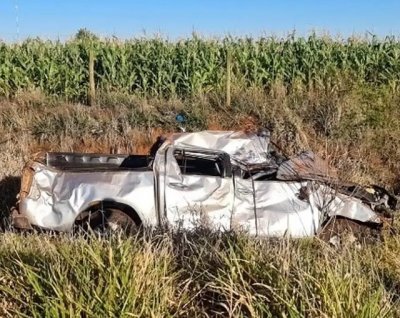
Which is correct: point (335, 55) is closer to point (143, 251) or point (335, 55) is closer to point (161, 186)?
point (161, 186)

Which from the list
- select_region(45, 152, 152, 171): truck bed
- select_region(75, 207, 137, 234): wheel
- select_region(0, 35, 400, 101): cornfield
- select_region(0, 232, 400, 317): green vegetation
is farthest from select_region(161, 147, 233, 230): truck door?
select_region(0, 35, 400, 101): cornfield

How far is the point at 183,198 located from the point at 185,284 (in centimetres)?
480

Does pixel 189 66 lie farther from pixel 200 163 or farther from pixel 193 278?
pixel 193 278

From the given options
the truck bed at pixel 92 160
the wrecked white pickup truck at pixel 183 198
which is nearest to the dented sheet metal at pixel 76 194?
the wrecked white pickup truck at pixel 183 198

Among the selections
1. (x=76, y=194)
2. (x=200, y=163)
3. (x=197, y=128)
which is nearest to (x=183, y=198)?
(x=200, y=163)

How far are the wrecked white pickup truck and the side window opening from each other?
0.02 m

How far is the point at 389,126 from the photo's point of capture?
16.1 meters

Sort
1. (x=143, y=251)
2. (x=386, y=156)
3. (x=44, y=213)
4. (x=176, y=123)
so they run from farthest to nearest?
(x=176, y=123)
(x=386, y=156)
(x=44, y=213)
(x=143, y=251)

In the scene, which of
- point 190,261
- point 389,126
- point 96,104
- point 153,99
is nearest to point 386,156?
point 389,126

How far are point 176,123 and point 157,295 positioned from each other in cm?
1231

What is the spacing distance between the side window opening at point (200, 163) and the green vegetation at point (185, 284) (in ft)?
15.8

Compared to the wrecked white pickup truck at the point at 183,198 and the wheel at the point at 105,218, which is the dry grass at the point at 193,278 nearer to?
the wrecked white pickup truck at the point at 183,198

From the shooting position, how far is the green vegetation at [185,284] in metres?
3.83

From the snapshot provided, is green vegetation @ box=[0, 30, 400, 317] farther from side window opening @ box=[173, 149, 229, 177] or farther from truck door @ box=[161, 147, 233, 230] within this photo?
side window opening @ box=[173, 149, 229, 177]
